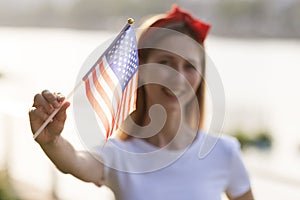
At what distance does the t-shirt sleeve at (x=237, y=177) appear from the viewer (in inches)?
96.6

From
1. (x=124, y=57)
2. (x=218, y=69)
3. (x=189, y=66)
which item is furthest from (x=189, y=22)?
(x=218, y=69)

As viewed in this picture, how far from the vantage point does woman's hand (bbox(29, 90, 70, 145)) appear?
2010 millimetres

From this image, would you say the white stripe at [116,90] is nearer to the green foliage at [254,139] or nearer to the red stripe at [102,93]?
the red stripe at [102,93]

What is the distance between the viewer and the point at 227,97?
45.0ft

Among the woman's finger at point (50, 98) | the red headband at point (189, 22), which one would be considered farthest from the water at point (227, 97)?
the woman's finger at point (50, 98)

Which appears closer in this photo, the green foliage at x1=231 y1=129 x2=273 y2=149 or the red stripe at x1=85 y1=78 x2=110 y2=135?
the red stripe at x1=85 y1=78 x2=110 y2=135

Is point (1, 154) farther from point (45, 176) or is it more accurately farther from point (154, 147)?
point (154, 147)

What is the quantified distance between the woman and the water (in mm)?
2895

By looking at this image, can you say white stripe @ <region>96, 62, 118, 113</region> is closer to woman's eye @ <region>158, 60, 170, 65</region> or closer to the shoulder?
woman's eye @ <region>158, 60, 170, 65</region>

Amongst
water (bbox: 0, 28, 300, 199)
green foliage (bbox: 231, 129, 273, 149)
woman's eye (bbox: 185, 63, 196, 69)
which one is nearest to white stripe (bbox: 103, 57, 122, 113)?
woman's eye (bbox: 185, 63, 196, 69)

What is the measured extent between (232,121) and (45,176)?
4.41m

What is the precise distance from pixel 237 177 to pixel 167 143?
0.24 m

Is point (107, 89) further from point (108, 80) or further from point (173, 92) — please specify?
point (173, 92)

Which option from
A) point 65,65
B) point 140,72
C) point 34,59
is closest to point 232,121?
point 140,72
